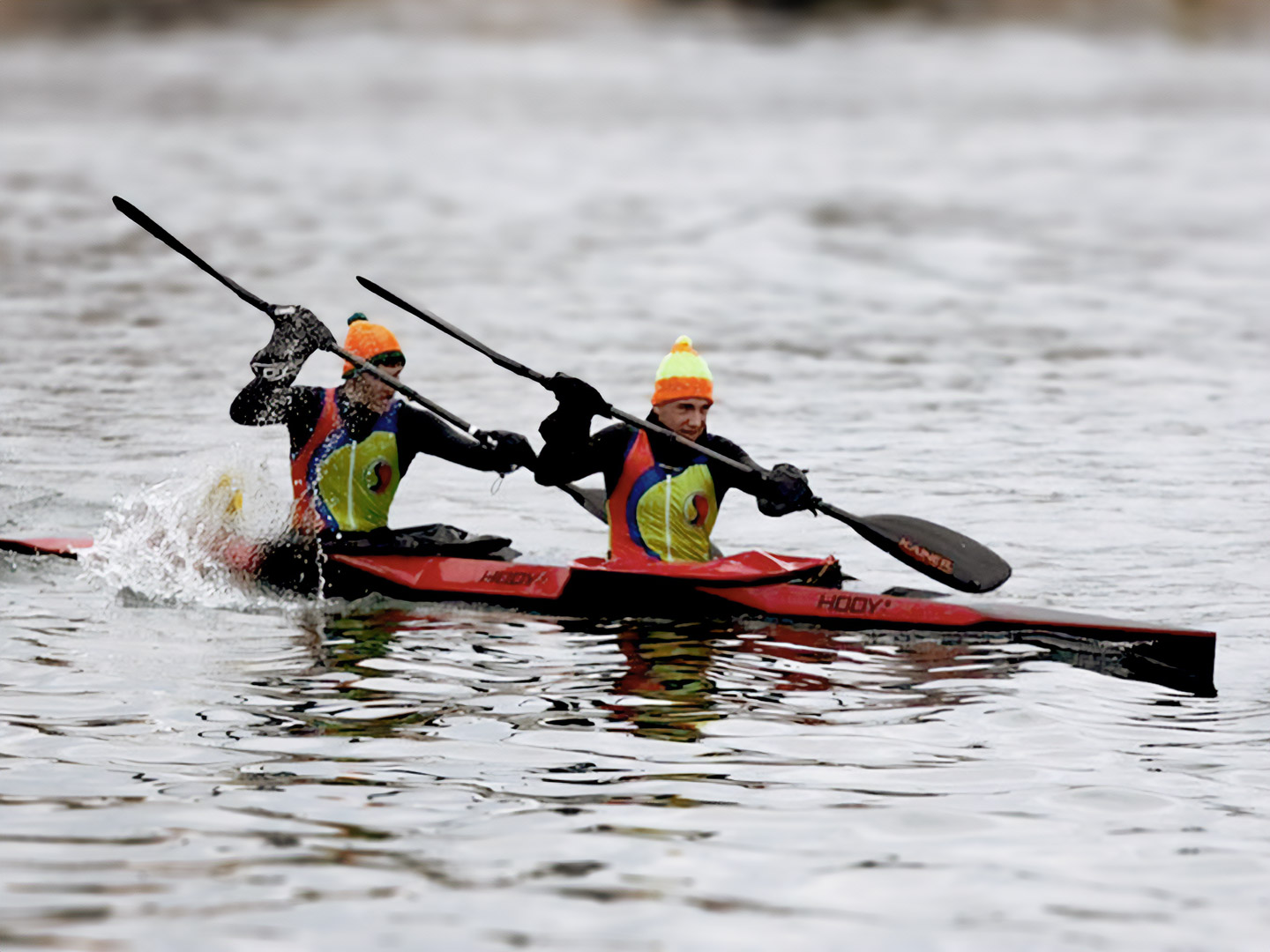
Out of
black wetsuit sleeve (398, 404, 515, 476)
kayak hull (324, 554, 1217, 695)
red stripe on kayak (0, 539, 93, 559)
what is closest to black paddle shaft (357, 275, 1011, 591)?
kayak hull (324, 554, 1217, 695)

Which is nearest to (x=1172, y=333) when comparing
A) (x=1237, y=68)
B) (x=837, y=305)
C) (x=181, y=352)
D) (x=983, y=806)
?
(x=837, y=305)

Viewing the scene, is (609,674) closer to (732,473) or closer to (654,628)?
(654,628)

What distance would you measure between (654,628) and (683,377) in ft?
5.00

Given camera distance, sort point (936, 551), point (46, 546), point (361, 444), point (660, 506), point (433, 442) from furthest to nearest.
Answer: point (46, 546) < point (433, 442) < point (361, 444) < point (660, 506) < point (936, 551)

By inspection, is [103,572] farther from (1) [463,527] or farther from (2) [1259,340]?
(2) [1259,340]

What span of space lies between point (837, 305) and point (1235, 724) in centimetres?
1988

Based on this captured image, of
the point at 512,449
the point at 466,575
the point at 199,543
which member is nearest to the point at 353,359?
the point at 512,449

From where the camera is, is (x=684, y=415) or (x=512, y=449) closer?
(x=684, y=415)

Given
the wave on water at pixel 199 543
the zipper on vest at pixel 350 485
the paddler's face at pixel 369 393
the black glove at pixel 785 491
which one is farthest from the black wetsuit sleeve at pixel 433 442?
the black glove at pixel 785 491

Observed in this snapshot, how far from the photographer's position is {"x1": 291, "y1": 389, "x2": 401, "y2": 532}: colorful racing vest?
1284 cm

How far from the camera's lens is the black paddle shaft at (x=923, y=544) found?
1188 cm

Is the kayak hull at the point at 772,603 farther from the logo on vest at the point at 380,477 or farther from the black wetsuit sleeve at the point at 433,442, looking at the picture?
the black wetsuit sleeve at the point at 433,442

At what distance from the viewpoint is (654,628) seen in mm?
11719

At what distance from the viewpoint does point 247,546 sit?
12.9 m
